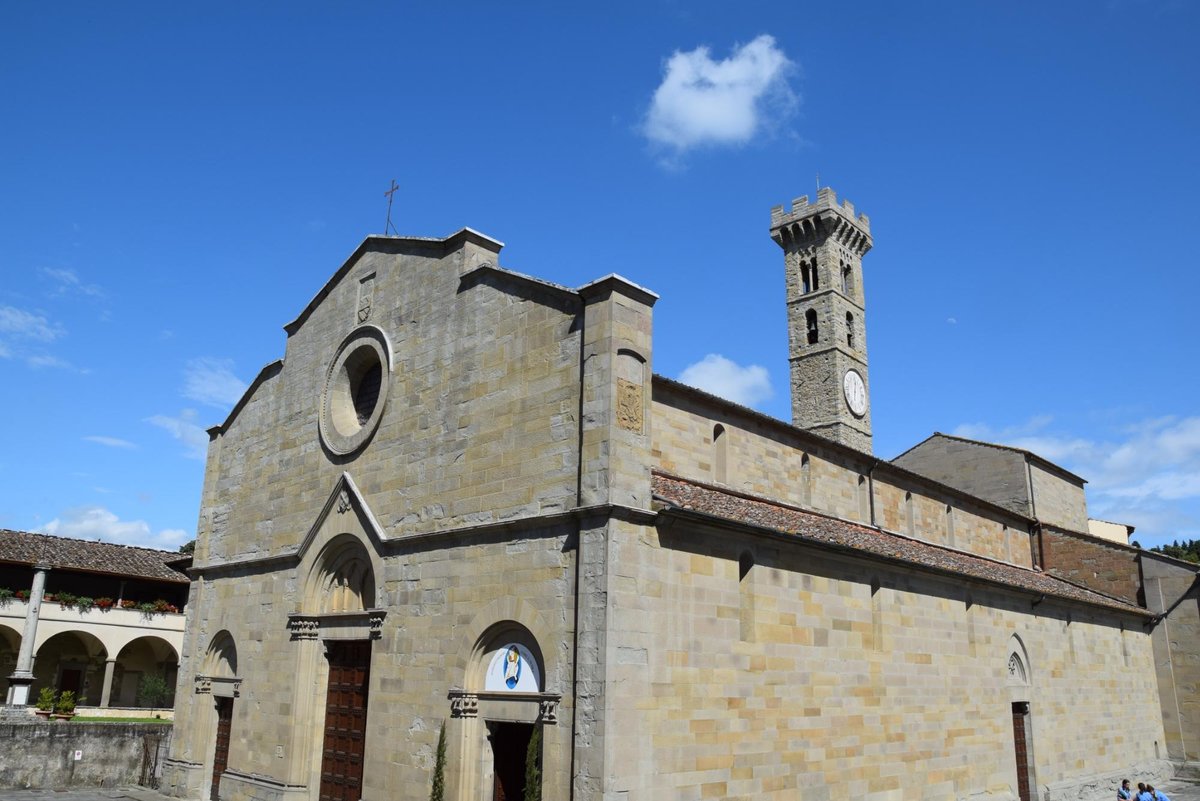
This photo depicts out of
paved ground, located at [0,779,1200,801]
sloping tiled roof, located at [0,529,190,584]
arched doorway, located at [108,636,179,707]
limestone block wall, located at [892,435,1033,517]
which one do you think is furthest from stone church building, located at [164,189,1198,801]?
arched doorway, located at [108,636,179,707]

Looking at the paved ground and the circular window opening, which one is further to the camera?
the paved ground

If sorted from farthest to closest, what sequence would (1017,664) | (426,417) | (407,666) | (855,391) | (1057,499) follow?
(855,391) → (1057,499) → (1017,664) → (426,417) → (407,666)

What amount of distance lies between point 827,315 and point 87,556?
35.1 m

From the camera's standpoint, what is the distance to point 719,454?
1770cm

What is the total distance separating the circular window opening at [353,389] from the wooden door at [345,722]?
4.15 m

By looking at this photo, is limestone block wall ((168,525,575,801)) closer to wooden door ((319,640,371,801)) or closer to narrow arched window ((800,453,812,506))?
wooden door ((319,640,371,801))

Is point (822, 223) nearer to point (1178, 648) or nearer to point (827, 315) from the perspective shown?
point (827, 315)

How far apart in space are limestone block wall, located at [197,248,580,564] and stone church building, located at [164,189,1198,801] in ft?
0.22

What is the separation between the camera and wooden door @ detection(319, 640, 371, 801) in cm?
1663

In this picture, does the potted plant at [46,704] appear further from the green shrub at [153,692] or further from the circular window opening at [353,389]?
the circular window opening at [353,389]

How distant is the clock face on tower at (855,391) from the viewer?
43375 millimetres

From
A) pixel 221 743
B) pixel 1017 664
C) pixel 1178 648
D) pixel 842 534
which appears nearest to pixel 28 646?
pixel 221 743

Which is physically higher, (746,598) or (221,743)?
(746,598)

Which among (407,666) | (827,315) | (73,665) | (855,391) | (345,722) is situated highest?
(827,315)
